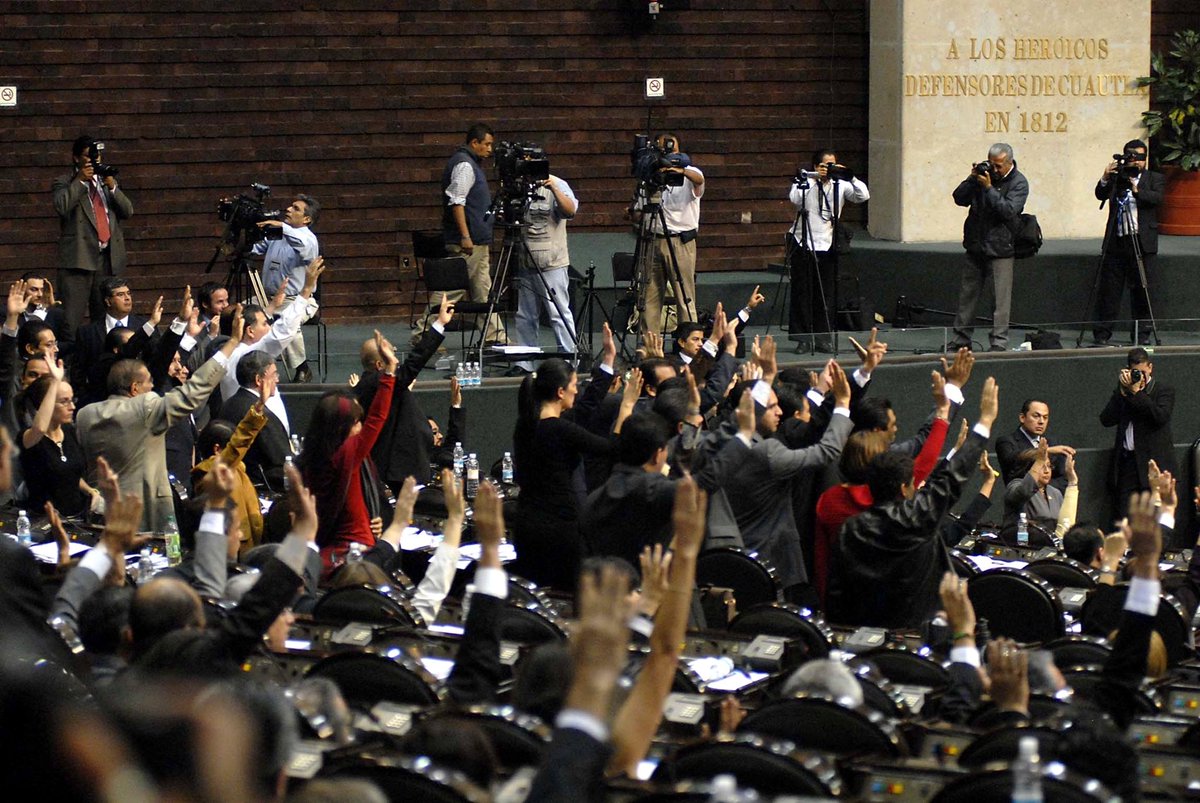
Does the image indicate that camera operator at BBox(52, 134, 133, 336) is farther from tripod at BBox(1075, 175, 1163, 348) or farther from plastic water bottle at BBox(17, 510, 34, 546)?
tripod at BBox(1075, 175, 1163, 348)

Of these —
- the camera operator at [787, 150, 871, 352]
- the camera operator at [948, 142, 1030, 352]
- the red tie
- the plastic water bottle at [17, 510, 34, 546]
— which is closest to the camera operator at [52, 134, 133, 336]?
the red tie

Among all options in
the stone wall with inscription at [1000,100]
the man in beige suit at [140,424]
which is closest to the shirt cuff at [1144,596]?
the man in beige suit at [140,424]

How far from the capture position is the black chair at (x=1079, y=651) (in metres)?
5.38

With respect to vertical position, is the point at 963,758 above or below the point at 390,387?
below

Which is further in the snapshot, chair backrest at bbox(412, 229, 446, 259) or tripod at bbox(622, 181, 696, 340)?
chair backrest at bbox(412, 229, 446, 259)

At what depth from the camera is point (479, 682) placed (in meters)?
4.41

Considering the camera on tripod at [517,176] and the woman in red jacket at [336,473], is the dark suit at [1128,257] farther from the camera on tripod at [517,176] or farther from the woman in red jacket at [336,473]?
the woman in red jacket at [336,473]

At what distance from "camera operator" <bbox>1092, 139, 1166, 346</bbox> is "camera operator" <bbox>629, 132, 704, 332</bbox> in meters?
3.14

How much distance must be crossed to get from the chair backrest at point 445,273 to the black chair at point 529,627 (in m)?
7.80

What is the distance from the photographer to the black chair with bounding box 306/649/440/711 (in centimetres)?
466

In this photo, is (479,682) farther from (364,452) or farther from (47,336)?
(47,336)

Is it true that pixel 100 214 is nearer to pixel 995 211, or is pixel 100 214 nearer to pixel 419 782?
pixel 995 211

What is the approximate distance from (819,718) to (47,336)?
6519 mm

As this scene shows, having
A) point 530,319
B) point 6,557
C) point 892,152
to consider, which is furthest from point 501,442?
point 6,557
